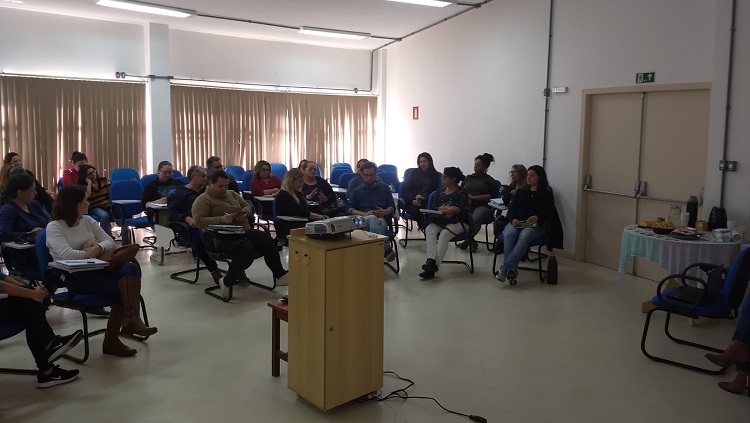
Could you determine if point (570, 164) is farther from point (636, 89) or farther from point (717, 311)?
point (717, 311)

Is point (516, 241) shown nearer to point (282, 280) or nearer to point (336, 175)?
point (282, 280)

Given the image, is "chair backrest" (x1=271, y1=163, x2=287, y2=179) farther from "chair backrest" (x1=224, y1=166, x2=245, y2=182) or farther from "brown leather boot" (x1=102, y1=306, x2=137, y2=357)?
"brown leather boot" (x1=102, y1=306, x2=137, y2=357)

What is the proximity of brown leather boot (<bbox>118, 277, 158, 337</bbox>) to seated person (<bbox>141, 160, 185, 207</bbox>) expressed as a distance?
2724 mm

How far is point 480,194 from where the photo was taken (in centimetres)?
743

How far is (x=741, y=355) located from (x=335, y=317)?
8.17 ft

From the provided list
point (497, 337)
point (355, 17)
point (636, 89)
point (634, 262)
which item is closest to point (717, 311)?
point (497, 337)

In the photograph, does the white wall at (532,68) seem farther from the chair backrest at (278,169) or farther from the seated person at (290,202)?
the seated person at (290,202)

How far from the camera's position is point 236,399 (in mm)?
3301

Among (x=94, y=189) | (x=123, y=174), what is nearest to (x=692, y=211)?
(x=94, y=189)

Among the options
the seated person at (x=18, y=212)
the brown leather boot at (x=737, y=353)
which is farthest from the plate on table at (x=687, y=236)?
the seated person at (x=18, y=212)

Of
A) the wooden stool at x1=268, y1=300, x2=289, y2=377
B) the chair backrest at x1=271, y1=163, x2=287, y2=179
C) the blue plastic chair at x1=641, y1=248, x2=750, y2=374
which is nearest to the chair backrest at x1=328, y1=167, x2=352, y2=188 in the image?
the chair backrest at x1=271, y1=163, x2=287, y2=179

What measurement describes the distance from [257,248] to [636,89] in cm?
432

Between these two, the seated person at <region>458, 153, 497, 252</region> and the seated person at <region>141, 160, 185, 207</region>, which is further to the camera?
the seated person at <region>458, 153, 497, 252</region>

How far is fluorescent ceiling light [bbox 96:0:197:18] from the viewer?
782 centimetres
